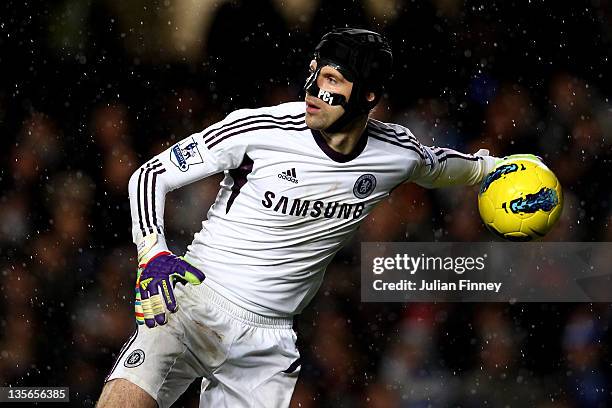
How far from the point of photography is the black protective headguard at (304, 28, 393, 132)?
11.1 feet

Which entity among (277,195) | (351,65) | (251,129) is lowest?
(277,195)

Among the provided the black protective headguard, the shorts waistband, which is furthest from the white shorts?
the black protective headguard

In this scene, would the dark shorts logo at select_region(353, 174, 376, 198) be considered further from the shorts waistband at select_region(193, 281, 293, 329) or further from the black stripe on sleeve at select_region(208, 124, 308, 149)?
the shorts waistband at select_region(193, 281, 293, 329)

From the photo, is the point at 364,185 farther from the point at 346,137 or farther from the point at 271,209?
the point at 271,209

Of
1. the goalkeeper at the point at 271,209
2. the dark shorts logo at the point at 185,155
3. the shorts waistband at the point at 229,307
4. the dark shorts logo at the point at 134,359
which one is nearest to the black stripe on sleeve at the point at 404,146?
the goalkeeper at the point at 271,209

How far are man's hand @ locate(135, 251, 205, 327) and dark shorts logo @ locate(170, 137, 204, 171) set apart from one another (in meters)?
0.40

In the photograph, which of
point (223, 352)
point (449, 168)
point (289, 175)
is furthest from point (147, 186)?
point (449, 168)

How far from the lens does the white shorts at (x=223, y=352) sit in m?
3.33

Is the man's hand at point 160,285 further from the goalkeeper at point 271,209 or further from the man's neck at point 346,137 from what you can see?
the man's neck at point 346,137

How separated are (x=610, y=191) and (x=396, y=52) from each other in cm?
139

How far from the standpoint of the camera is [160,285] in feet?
9.78

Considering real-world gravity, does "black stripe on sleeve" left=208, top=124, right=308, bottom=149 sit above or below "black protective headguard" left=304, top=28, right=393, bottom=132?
below

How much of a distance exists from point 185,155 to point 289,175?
0.36 metres

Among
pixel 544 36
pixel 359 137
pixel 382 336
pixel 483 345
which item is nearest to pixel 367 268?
pixel 382 336
